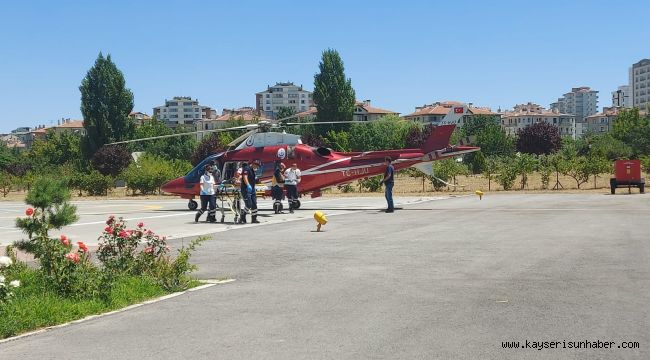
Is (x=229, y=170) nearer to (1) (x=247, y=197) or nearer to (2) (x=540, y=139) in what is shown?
(1) (x=247, y=197)

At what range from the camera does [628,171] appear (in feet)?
112

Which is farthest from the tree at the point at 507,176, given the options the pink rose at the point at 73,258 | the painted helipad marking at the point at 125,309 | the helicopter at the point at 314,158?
the pink rose at the point at 73,258

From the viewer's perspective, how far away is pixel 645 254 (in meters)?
12.2

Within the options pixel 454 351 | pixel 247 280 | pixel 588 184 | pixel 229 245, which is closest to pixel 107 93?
pixel 588 184

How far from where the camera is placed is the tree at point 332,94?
84.9 m

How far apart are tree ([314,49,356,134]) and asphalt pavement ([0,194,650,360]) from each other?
7017 cm

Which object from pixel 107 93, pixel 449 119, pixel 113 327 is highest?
pixel 107 93

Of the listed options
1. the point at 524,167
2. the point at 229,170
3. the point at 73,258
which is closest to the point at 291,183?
the point at 229,170

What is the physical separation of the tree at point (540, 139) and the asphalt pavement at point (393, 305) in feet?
269

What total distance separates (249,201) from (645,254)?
38.2 feet

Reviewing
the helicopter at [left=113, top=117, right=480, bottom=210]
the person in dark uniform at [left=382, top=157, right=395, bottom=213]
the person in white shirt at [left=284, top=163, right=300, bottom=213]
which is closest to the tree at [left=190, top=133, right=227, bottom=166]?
the helicopter at [left=113, top=117, right=480, bottom=210]

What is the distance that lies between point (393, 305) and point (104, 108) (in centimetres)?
6963

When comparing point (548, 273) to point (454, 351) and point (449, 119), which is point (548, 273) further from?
point (449, 119)

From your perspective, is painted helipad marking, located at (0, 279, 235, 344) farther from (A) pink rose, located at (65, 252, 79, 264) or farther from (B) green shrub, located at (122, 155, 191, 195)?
(B) green shrub, located at (122, 155, 191, 195)
